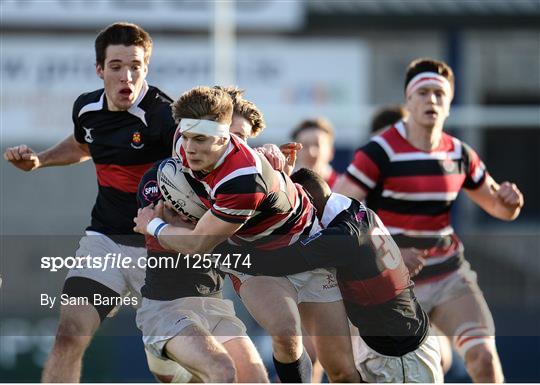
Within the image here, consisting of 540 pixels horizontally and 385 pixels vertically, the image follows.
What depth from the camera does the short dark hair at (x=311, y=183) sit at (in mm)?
5727

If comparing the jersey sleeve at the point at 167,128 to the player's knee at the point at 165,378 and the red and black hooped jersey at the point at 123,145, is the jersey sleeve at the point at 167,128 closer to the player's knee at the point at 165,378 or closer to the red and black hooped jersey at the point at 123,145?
the red and black hooped jersey at the point at 123,145

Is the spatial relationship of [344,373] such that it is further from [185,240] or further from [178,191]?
[178,191]

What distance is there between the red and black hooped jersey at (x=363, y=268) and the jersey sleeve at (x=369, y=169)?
1131mm

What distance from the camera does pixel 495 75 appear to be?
17859 millimetres

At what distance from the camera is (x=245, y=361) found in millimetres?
5516

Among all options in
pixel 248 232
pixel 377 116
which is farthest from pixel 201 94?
pixel 377 116

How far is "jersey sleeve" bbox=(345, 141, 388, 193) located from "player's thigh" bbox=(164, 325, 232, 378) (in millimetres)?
1811

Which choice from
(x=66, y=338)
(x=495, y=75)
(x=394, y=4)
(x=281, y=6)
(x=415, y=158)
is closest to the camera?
(x=66, y=338)

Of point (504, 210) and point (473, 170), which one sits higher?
point (473, 170)

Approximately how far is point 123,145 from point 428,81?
6.40 ft

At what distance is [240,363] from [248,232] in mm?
627

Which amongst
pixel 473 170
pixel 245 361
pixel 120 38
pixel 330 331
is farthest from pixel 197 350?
pixel 473 170

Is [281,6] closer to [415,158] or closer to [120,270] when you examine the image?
[415,158]

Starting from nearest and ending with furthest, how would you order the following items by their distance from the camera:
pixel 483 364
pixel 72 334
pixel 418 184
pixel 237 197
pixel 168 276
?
1. pixel 237 197
2. pixel 168 276
3. pixel 72 334
4. pixel 483 364
5. pixel 418 184
